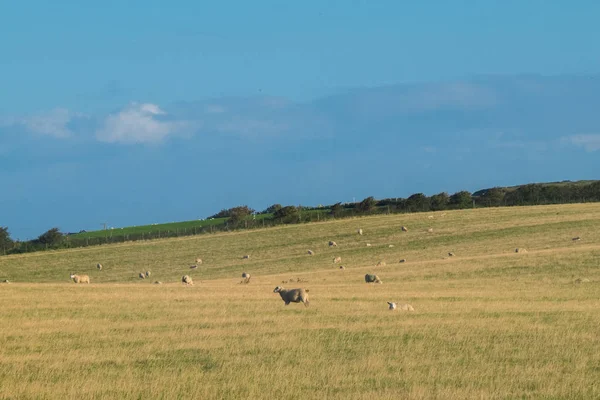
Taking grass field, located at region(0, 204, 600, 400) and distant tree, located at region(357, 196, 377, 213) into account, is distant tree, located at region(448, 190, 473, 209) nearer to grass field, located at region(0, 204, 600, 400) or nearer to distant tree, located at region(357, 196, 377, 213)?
distant tree, located at region(357, 196, 377, 213)

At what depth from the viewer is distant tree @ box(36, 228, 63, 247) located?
3885 inches

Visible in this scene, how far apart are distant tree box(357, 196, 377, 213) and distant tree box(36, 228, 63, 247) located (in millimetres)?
37109

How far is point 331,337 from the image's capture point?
20.6 meters

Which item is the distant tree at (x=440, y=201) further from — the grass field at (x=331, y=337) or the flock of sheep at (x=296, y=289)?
the grass field at (x=331, y=337)

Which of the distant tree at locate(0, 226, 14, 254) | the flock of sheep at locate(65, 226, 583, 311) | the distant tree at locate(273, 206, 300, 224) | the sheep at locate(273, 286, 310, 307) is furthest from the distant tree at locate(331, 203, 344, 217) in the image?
the sheep at locate(273, 286, 310, 307)

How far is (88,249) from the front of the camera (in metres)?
85.5

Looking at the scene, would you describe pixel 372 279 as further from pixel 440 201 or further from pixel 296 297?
pixel 440 201

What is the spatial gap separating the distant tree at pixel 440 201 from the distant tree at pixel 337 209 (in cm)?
1152

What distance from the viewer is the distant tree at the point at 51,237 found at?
9869 cm

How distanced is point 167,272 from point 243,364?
1900 inches

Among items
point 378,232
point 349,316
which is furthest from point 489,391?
point 378,232

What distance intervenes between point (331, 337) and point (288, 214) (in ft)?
261

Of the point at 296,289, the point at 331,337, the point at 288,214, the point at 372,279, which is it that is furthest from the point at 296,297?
the point at 288,214

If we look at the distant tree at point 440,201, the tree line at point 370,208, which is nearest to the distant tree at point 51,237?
the tree line at point 370,208
